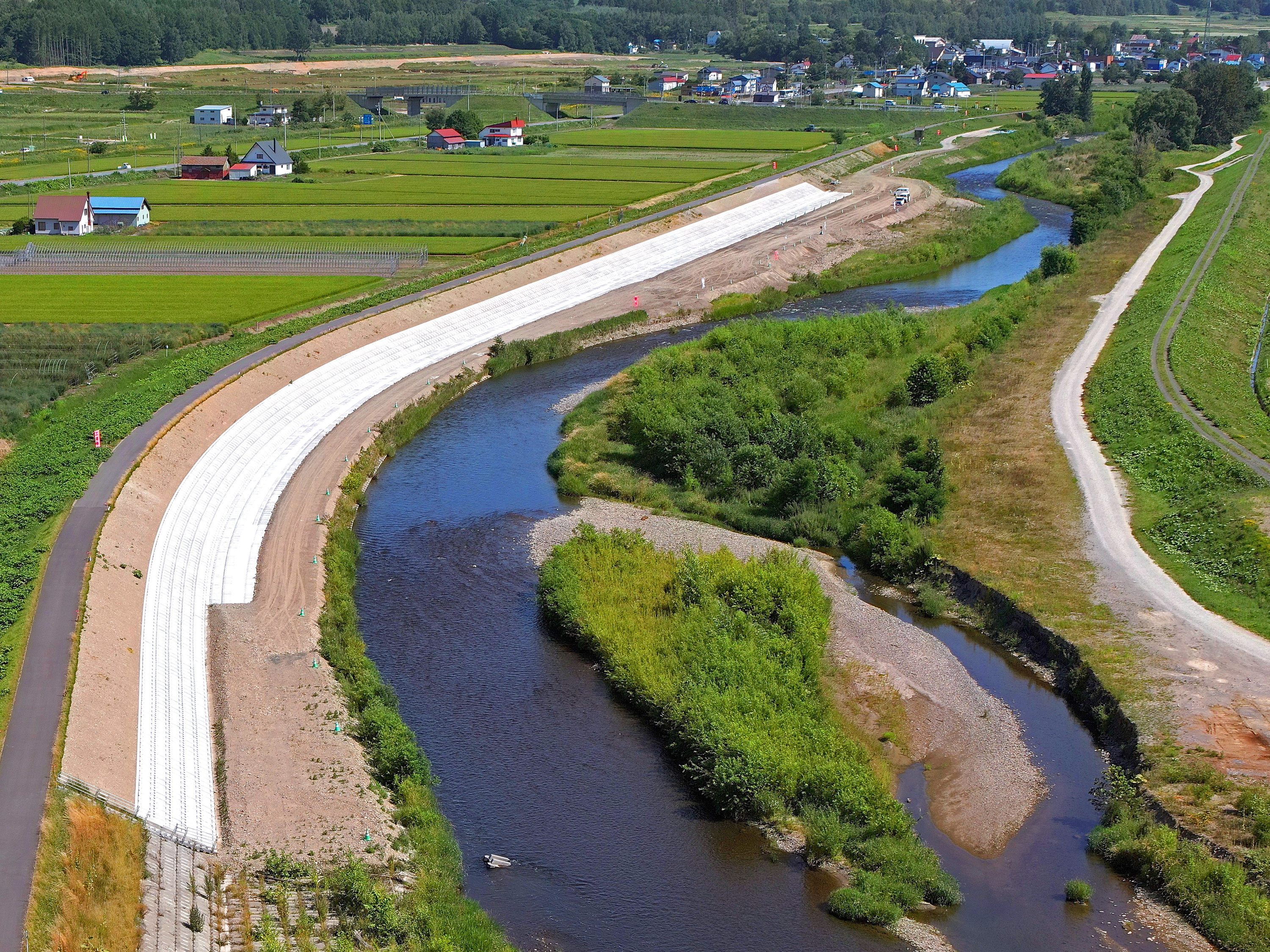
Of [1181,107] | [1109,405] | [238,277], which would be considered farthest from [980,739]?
[1181,107]

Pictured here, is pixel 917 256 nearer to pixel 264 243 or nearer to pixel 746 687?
pixel 264 243

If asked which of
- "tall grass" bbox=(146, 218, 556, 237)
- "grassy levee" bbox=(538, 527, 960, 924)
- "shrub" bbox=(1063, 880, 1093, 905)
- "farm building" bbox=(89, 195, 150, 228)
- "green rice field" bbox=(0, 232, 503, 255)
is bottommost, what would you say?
"shrub" bbox=(1063, 880, 1093, 905)

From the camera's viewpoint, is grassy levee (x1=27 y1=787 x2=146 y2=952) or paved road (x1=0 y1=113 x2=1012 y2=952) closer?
grassy levee (x1=27 y1=787 x2=146 y2=952)

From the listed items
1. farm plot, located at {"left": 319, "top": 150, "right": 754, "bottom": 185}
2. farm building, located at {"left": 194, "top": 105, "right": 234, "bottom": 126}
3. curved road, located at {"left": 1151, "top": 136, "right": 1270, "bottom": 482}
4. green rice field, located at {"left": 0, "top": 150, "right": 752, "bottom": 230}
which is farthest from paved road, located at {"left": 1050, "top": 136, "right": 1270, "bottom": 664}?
farm building, located at {"left": 194, "top": 105, "right": 234, "bottom": 126}

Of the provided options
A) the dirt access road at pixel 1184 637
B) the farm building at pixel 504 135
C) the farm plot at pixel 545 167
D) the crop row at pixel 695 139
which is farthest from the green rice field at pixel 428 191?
the dirt access road at pixel 1184 637

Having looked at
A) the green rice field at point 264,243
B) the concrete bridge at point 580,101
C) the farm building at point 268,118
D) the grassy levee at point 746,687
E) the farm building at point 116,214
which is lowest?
the grassy levee at point 746,687

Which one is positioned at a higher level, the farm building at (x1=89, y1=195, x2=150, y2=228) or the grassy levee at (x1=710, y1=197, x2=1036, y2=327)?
the farm building at (x1=89, y1=195, x2=150, y2=228)

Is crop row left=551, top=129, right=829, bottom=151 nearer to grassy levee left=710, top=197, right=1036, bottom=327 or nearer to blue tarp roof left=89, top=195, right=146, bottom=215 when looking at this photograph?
grassy levee left=710, top=197, right=1036, bottom=327

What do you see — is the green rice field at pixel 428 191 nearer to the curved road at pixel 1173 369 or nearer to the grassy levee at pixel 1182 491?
Result: the curved road at pixel 1173 369
